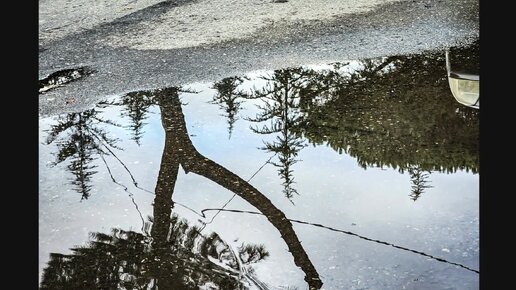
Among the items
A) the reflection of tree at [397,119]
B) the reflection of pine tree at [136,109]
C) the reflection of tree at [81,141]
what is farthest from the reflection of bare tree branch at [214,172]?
the reflection of tree at [397,119]

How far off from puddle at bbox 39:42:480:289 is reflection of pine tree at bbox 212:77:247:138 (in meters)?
0.02

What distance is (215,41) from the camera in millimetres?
6730

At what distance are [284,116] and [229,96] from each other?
595 millimetres

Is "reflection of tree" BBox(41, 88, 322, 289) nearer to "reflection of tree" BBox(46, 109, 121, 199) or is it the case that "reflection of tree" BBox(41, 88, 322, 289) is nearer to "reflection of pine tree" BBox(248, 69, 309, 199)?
"reflection of pine tree" BBox(248, 69, 309, 199)

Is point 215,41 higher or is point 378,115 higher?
point 215,41

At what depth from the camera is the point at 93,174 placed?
4.54 metres

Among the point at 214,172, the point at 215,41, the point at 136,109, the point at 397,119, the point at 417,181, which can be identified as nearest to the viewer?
the point at 417,181

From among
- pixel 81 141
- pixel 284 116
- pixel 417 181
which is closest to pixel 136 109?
pixel 81 141

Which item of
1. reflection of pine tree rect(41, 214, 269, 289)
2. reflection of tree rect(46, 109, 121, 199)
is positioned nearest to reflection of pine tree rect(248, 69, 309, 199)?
reflection of pine tree rect(41, 214, 269, 289)

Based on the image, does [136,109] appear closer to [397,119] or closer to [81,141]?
[81,141]

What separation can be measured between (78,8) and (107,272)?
5249mm

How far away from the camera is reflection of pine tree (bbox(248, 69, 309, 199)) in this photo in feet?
15.0

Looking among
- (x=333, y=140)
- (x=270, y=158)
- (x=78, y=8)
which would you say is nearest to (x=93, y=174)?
(x=270, y=158)

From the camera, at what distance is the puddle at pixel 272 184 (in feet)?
11.4
